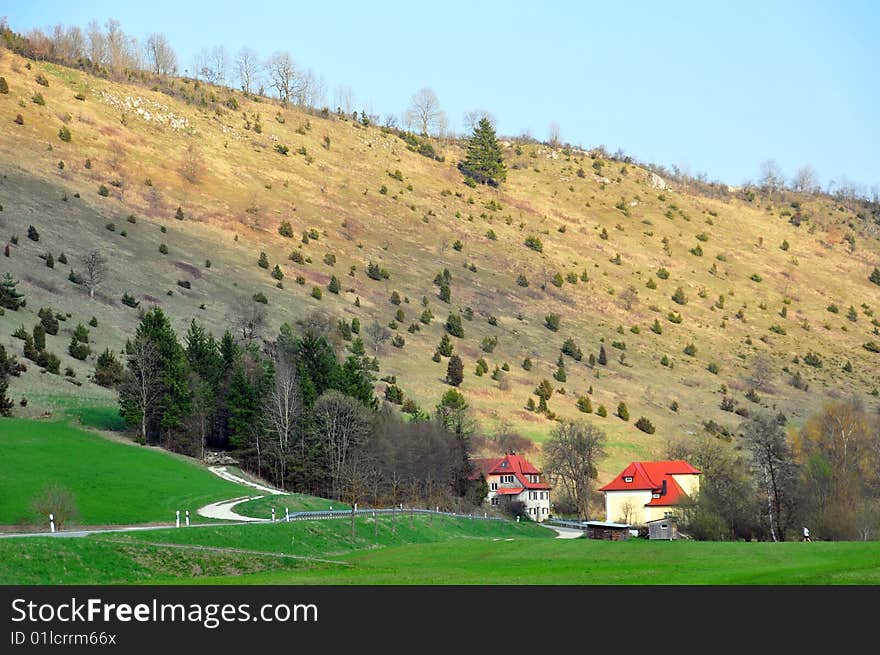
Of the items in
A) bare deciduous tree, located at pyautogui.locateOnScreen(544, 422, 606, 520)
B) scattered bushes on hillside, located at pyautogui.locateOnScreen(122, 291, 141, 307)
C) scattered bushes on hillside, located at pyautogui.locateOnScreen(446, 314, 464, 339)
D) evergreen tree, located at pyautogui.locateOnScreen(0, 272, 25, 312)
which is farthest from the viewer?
scattered bushes on hillside, located at pyautogui.locateOnScreen(446, 314, 464, 339)

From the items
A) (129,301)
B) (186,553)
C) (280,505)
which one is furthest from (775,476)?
(129,301)

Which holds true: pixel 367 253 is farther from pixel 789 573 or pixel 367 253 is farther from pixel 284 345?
pixel 789 573

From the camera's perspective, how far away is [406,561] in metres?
43.7

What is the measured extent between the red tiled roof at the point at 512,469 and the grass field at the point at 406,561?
43686 millimetres

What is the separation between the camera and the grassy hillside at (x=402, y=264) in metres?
119

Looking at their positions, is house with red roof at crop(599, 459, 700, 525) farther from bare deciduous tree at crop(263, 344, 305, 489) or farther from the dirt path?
the dirt path

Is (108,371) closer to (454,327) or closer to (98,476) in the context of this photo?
(98,476)

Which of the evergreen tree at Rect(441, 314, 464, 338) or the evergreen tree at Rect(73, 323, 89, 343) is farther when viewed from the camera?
the evergreen tree at Rect(441, 314, 464, 338)

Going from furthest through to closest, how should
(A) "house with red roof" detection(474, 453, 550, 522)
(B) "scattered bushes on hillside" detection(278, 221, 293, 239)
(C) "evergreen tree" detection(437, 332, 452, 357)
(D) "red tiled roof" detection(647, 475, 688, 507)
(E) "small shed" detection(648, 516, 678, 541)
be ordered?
(B) "scattered bushes on hillside" detection(278, 221, 293, 239) → (C) "evergreen tree" detection(437, 332, 452, 357) → (A) "house with red roof" detection(474, 453, 550, 522) → (D) "red tiled roof" detection(647, 475, 688, 507) → (E) "small shed" detection(648, 516, 678, 541)

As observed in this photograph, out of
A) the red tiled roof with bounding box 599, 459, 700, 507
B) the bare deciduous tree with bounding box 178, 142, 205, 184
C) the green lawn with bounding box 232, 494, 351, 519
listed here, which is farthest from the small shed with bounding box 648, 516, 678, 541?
the bare deciduous tree with bounding box 178, 142, 205, 184

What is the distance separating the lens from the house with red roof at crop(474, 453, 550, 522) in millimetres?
95062

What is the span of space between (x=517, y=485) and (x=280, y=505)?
36153 mm

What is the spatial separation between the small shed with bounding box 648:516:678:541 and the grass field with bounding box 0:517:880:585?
21.8 metres

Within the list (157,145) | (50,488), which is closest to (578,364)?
(157,145)
